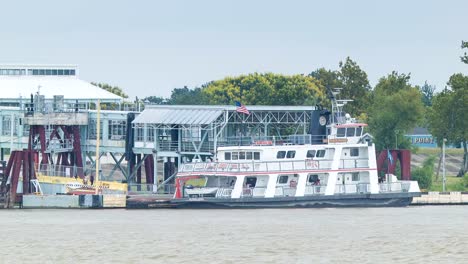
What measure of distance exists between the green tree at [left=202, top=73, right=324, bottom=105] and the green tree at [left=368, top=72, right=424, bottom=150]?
14219 mm

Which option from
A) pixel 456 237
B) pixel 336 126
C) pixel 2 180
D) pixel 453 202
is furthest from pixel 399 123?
pixel 456 237

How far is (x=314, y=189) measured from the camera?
379 ft

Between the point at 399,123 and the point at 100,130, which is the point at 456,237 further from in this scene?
the point at 399,123

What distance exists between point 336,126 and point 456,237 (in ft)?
88.7

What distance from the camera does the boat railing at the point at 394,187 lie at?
383 feet

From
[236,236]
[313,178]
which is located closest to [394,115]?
[313,178]

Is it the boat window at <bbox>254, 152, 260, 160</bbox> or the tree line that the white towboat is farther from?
the tree line

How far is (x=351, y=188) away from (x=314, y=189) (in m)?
2.67

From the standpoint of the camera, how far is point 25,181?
394ft

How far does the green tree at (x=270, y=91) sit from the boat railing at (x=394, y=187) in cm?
5263

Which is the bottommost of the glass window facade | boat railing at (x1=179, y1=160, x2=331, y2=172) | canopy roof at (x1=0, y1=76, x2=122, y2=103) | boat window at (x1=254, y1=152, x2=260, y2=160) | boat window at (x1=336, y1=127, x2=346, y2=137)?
boat railing at (x1=179, y1=160, x2=331, y2=172)

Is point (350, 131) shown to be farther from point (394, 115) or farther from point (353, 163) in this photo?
point (394, 115)

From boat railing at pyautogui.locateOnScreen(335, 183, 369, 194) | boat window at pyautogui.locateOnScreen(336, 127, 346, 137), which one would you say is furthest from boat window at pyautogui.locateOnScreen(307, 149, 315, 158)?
boat railing at pyautogui.locateOnScreen(335, 183, 369, 194)

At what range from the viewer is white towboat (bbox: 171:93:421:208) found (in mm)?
114625
